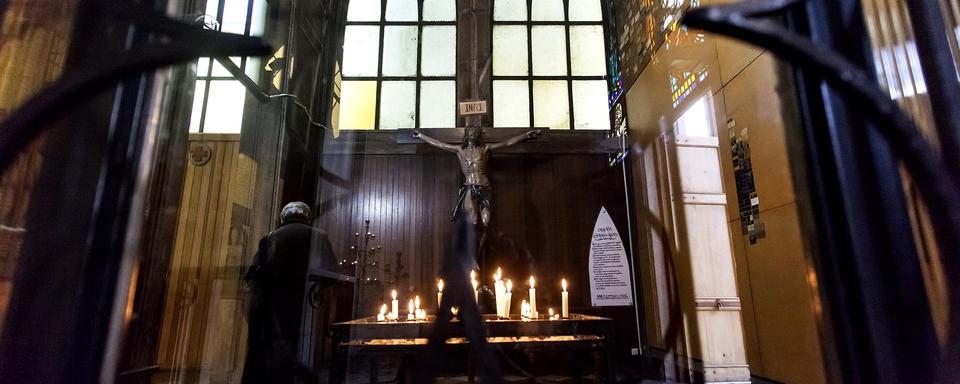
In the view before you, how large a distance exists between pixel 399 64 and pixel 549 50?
5.19 ft

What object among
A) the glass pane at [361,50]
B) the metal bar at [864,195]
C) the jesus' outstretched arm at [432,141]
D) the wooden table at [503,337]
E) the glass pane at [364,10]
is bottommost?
the wooden table at [503,337]

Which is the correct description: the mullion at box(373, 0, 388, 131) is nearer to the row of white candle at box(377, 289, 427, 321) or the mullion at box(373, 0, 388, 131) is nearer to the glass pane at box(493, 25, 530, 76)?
the glass pane at box(493, 25, 530, 76)

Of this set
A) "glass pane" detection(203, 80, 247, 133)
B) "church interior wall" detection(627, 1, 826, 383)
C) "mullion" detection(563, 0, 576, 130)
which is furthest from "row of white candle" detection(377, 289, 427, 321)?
"mullion" detection(563, 0, 576, 130)

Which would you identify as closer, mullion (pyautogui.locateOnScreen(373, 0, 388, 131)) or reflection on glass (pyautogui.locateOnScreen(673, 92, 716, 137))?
reflection on glass (pyautogui.locateOnScreen(673, 92, 716, 137))

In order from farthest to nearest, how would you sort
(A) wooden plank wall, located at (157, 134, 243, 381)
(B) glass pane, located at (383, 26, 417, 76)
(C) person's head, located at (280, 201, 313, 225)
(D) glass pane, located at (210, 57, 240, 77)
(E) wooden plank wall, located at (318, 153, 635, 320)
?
(B) glass pane, located at (383, 26, 417, 76) < (E) wooden plank wall, located at (318, 153, 635, 320) < (C) person's head, located at (280, 201, 313, 225) < (D) glass pane, located at (210, 57, 240, 77) < (A) wooden plank wall, located at (157, 134, 243, 381)

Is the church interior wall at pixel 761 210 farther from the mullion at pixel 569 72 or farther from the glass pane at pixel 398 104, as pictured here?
the glass pane at pixel 398 104

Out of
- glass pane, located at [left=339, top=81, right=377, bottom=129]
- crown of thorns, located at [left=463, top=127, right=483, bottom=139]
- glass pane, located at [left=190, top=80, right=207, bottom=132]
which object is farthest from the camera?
glass pane, located at [left=339, top=81, right=377, bottom=129]

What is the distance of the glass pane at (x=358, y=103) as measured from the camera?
4.33 meters

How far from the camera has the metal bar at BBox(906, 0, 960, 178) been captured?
42 centimetres

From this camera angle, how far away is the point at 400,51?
4594mm

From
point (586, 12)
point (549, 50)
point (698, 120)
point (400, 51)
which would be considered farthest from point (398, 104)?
point (698, 120)

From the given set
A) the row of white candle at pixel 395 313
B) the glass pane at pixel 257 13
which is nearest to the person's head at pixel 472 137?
the row of white candle at pixel 395 313

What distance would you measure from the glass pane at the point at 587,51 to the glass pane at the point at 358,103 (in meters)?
2.11

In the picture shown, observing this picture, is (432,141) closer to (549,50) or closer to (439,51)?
(439,51)
